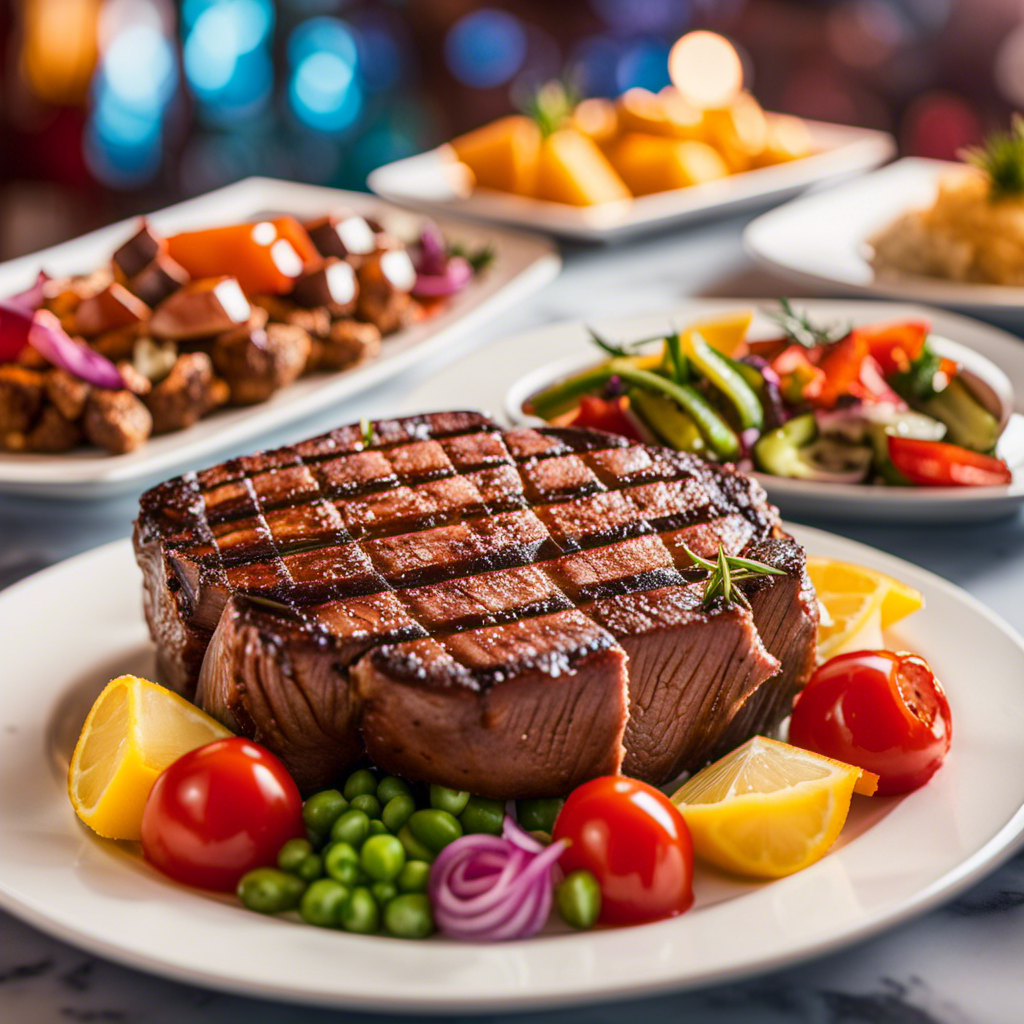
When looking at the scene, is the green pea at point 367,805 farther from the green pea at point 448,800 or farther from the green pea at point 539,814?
the green pea at point 539,814

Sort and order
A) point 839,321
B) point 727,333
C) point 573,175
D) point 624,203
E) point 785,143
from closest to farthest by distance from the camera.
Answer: point 727,333, point 839,321, point 573,175, point 624,203, point 785,143

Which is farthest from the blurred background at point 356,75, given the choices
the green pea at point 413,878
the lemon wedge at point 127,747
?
the green pea at point 413,878

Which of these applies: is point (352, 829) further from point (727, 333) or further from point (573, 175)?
point (573, 175)

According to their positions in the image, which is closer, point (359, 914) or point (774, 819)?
point (359, 914)

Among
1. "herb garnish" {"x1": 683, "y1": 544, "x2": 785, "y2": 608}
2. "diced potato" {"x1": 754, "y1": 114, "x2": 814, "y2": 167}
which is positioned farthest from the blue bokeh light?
"herb garnish" {"x1": 683, "y1": 544, "x2": 785, "y2": 608}

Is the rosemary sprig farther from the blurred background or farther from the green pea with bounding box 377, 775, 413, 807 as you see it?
the blurred background

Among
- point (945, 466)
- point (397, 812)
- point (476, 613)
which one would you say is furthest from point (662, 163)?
point (397, 812)
